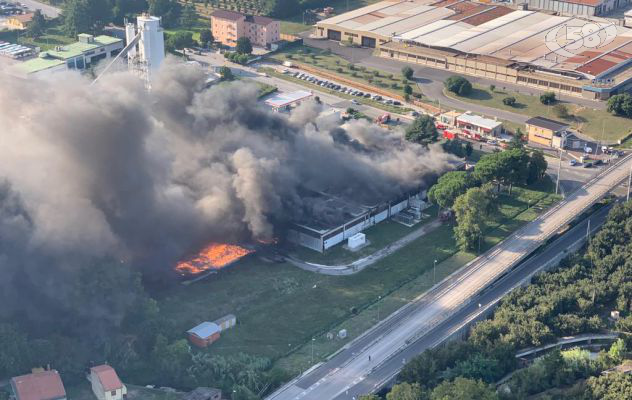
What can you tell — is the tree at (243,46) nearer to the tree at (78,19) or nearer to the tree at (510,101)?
the tree at (78,19)

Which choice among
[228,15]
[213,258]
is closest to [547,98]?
[228,15]

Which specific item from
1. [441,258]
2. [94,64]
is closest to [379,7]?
[94,64]

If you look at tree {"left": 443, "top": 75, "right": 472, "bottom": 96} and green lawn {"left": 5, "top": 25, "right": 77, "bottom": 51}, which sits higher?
green lawn {"left": 5, "top": 25, "right": 77, "bottom": 51}

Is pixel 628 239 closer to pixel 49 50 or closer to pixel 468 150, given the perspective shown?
pixel 468 150

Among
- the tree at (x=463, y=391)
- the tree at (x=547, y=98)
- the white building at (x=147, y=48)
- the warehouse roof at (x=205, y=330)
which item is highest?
the white building at (x=147, y=48)

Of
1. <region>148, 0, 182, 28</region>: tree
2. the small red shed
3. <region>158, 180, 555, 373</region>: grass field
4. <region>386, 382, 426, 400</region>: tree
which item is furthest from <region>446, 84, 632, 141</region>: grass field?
<region>386, 382, 426, 400</region>: tree

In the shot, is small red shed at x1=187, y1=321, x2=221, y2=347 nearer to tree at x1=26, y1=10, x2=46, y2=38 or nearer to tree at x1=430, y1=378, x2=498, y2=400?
tree at x1=430, y1=378, x2=498, y2=400

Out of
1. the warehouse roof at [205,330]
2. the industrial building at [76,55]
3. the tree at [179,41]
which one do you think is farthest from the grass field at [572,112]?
the warehouse roof at [205,330]
